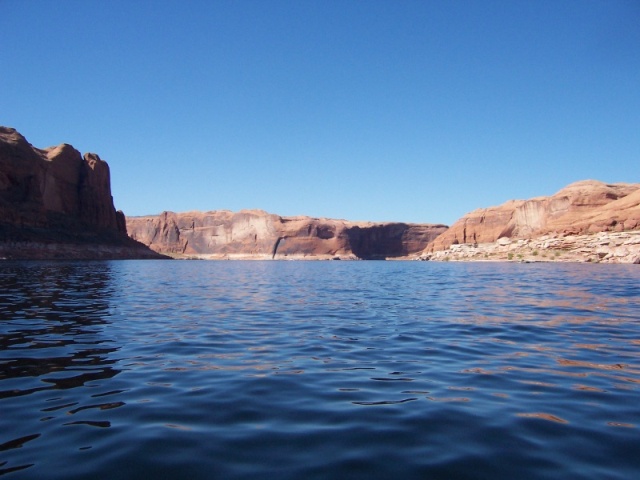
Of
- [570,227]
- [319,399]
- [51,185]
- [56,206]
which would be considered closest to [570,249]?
[570,227]

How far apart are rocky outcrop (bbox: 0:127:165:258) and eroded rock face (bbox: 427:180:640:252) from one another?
94631mm

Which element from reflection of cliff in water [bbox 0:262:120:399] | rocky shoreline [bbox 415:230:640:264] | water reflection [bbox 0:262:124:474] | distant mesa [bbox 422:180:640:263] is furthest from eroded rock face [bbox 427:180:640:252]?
water reflection [bbox 0:262:124:474]

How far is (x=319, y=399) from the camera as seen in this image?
6.14 meters

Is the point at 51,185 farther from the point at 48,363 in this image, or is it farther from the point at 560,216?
the point at 560,216

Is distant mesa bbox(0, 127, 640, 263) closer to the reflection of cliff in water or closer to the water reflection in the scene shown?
the reflection of cliff in water

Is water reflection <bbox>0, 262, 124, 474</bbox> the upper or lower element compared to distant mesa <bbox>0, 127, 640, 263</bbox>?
lower

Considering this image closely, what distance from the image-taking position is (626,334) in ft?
35.6

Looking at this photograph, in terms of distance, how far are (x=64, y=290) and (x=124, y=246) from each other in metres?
101

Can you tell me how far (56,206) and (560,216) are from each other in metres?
122

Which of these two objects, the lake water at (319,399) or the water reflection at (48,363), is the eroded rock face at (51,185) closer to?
the water reflection at (48,363)

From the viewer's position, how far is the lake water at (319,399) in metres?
4.21

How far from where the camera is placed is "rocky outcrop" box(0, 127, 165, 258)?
3167 inches

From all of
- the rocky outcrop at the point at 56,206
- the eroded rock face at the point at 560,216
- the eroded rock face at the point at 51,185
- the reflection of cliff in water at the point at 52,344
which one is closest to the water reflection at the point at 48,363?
the reflection of cliff in water at the point at 52,344

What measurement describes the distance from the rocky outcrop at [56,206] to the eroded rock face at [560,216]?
94.6 m
